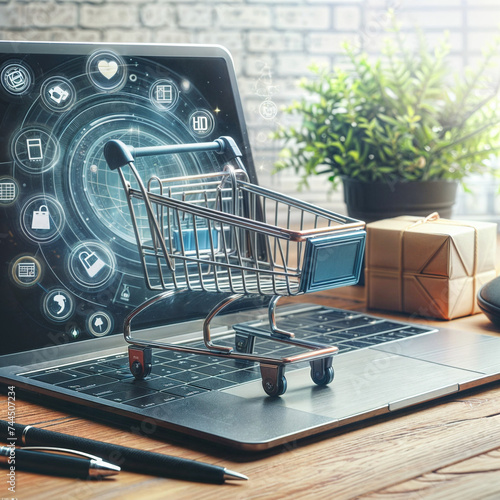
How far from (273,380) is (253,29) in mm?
2762

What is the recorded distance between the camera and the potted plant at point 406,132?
4.74ft

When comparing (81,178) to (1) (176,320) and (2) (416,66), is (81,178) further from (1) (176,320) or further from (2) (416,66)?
(2) (416,66)

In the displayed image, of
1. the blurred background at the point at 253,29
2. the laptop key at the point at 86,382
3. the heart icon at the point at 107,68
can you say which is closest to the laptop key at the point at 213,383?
the laptop key at the point at 86,382

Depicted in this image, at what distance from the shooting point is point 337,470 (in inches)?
25.7

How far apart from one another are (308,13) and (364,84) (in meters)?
→ 1.93

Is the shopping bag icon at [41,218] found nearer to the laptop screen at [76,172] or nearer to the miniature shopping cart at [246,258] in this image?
the laptop screen at [76,172]

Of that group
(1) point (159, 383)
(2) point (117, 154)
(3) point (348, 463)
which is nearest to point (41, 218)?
(2) point (117, 154)

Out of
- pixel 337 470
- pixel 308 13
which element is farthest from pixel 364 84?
pixel 308 13

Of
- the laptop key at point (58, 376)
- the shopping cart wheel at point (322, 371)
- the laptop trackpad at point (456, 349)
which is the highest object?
the shopping cart wheel at point (322, 371)

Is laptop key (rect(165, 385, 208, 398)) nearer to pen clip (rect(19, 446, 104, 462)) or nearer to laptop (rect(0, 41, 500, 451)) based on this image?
laptop (rect(0, 41, 500, 451))

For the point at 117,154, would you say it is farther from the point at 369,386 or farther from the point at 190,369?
the point at 369,386

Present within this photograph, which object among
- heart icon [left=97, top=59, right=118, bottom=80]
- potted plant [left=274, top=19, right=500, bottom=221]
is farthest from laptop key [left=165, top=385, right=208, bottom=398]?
potted plant [left=274, top=19, right=500, bottom=221]

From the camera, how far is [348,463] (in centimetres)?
67

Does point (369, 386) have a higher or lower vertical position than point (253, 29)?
lower
